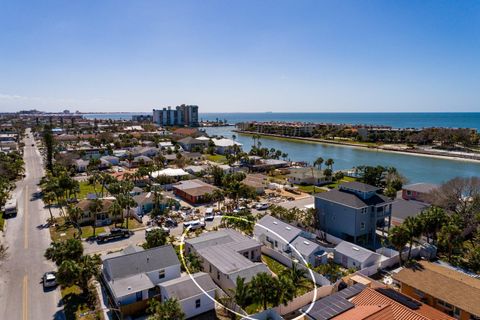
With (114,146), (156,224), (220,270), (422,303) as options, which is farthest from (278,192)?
(114,146)

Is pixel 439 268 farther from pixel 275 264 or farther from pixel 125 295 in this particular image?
pixel 125 295

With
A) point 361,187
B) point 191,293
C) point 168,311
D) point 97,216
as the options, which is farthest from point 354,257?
point 97,216

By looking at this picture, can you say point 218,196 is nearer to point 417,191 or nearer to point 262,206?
point 262,206

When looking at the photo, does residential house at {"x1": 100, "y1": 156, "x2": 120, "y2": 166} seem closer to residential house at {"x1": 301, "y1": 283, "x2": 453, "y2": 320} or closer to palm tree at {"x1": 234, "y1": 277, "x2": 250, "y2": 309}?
palm tree at {"x1": 234, "y1": 277, "x2": 250, "y2": 309}

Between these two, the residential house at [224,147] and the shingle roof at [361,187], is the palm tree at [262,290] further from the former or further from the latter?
the residential house at [224,147]

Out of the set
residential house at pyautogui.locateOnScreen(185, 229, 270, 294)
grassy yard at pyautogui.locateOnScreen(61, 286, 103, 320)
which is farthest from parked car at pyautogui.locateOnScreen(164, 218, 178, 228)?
grassy yard at pyautogui.locateOnScreen(61, 286, 103, 320)

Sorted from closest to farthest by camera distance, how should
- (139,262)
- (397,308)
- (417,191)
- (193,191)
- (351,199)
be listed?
(397,308) → (139,262) → (351,199) → (417,191) → (193,191)
